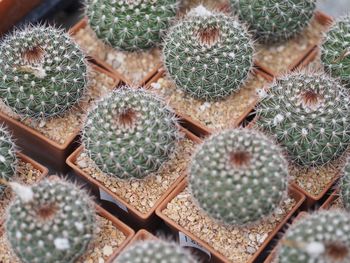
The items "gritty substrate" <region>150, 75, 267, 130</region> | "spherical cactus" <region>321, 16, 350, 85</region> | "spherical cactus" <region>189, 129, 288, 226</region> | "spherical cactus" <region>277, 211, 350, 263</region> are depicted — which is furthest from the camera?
"gritty substrate" <region>150, 75, 267, 130</region>

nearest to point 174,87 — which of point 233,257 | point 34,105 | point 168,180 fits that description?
point 168,180

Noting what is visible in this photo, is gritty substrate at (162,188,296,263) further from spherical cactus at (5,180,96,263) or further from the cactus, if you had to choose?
the cactus

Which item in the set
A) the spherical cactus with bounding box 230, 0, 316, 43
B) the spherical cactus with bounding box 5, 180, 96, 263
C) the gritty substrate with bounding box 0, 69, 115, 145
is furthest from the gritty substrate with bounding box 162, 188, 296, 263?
the spherical cactus with bounding box 230, 0, 316, 43

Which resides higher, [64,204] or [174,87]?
[174,87]

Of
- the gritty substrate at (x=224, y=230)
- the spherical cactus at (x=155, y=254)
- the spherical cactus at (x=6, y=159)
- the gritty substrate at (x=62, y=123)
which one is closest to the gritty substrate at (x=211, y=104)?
the gritty substrate at (x=62, y=123)

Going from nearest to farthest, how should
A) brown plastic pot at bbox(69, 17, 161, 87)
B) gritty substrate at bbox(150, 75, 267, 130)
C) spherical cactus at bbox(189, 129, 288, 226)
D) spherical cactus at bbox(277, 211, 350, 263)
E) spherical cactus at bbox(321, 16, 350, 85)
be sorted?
spherical cactus at bbox(277, 211, 350, 263)
spherical cactus at bbox(189, 129, 288, 226)
spherical cactus at bbox(321, 16, 350, 85)
gritty substrate at bbox(150, 75, 267, 130)
brown plastic pot at bbox(69, 17, 161, 87)

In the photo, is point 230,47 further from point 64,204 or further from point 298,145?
point 64,204

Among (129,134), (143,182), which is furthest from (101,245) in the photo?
(129,134)
